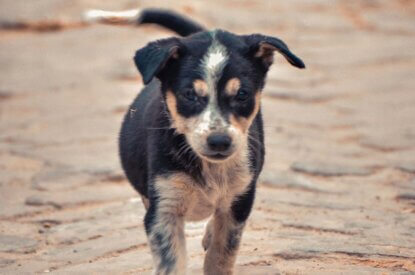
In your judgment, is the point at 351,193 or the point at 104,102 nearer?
the point at 351,193

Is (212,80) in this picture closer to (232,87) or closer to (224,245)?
(232,87)

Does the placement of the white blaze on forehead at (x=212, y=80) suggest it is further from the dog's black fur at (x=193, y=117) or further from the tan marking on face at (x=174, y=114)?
the tan marking on face at (x=174, y=114)

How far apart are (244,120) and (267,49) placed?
429mm

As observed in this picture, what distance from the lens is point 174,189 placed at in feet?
15.4

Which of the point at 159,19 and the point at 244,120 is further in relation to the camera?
the point at 159,19

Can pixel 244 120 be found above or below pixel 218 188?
above

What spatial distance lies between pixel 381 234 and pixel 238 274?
983mm

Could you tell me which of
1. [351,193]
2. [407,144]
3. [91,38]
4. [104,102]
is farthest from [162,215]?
[91,38]

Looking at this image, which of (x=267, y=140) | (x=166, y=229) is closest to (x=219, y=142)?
(x=166, y=229)

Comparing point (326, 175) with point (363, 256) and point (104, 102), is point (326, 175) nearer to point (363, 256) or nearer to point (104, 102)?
point (363, 256)

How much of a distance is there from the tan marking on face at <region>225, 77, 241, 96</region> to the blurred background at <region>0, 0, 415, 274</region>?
40.0 inches

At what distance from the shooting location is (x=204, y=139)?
4.53 meters

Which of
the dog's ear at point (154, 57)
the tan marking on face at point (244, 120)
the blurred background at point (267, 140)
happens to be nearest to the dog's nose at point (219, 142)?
the tan marking on face at point (244, 120)

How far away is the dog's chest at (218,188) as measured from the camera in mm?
4766
